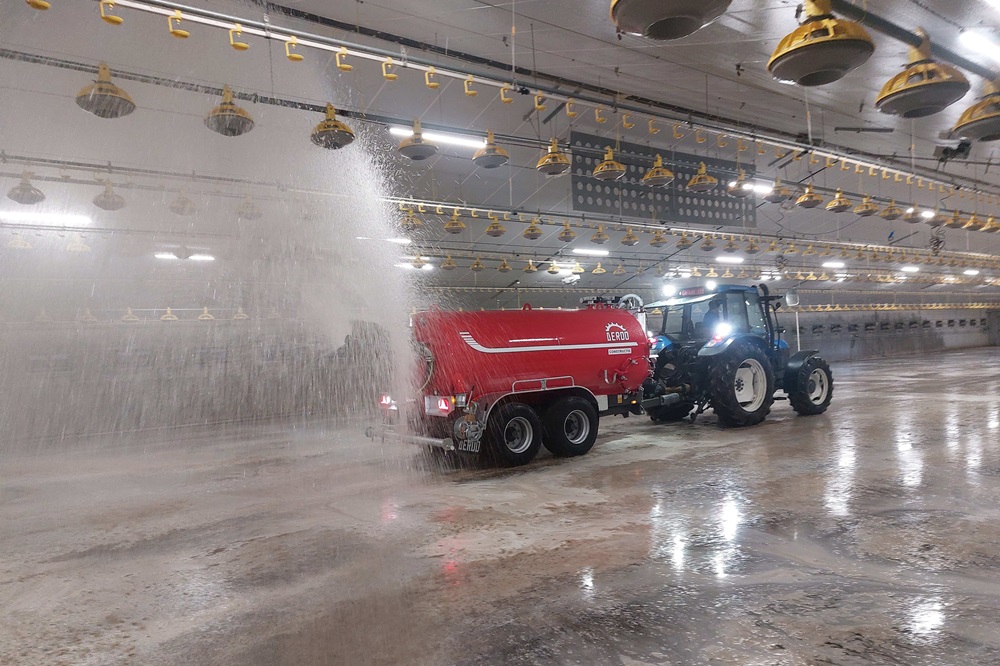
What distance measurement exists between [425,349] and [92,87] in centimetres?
434

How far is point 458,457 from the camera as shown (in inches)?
290

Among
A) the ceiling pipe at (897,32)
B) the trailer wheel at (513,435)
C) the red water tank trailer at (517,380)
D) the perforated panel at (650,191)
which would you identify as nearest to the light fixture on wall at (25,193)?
the red water tank trailer at (517,380)

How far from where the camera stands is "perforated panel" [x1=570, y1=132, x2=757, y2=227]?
12.3 meters

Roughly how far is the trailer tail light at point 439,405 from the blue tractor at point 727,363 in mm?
3484

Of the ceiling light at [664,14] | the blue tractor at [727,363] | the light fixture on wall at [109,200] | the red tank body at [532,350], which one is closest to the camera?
the ceiling light at [664,14]

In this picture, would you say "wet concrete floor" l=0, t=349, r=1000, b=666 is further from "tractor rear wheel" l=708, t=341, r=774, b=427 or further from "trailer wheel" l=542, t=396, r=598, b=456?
"tractor rear wheel" l=708, t=341, r=774, b=427

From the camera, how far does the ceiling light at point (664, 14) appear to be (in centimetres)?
354

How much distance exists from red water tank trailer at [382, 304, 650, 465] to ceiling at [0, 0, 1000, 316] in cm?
378

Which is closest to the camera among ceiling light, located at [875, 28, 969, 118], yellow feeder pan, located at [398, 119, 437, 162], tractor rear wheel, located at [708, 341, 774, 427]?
ceiling light, located at [875, 28, 969, 118]

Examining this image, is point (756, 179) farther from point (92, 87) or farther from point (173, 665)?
point (173, 665)

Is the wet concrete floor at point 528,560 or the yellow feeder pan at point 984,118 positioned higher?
the yellow feeder pan at point 984,118

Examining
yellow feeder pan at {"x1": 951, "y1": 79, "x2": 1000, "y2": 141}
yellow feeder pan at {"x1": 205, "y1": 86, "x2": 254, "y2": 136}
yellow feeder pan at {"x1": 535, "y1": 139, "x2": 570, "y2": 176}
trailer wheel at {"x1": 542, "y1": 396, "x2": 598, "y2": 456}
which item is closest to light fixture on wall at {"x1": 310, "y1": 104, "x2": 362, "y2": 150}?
yellow feeder pan at {"x1": 205, "y1": 86, "x2": 254, "y2": 136}

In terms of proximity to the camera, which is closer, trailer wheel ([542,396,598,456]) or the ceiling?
trailer wheel ([542,396,598,456])

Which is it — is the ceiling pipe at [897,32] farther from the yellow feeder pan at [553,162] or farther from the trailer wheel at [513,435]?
the trailer wheel at [513,435]
